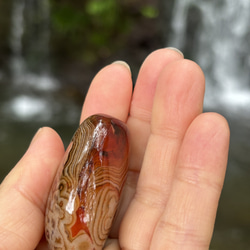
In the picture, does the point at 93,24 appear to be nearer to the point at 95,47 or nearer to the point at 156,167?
the point at 95,47

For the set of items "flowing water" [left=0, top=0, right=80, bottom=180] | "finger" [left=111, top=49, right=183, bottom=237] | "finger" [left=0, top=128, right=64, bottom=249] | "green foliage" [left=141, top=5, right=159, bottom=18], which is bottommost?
"flowing water" [left=0, top=0, right=80, bottom=180]

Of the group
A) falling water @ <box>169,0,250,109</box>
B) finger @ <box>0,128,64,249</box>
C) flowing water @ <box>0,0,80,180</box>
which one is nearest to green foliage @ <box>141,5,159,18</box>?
falling water @ <box>169,0,250,109</box>

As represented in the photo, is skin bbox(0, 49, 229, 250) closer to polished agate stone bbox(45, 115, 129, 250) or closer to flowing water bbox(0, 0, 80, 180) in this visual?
polished agate stone bbox(45, 115, 129, 250)

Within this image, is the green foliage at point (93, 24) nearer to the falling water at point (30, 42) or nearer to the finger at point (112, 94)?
the falling water at point (30, 42)

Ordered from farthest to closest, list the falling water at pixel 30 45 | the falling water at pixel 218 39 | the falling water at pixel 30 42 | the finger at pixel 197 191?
1. the falling water at pixel 30 42
2. the falling water at pixel 30 45
3. the falling water at pixel 218 39
4. the finger at pixel 197 191

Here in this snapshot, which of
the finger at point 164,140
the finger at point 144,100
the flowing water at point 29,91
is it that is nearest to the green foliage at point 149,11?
the flowing water at point 29,91

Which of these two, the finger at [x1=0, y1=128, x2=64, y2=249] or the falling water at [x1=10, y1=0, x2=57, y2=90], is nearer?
the finger at [x1=0, y1=128, x2=64, y2=249]
